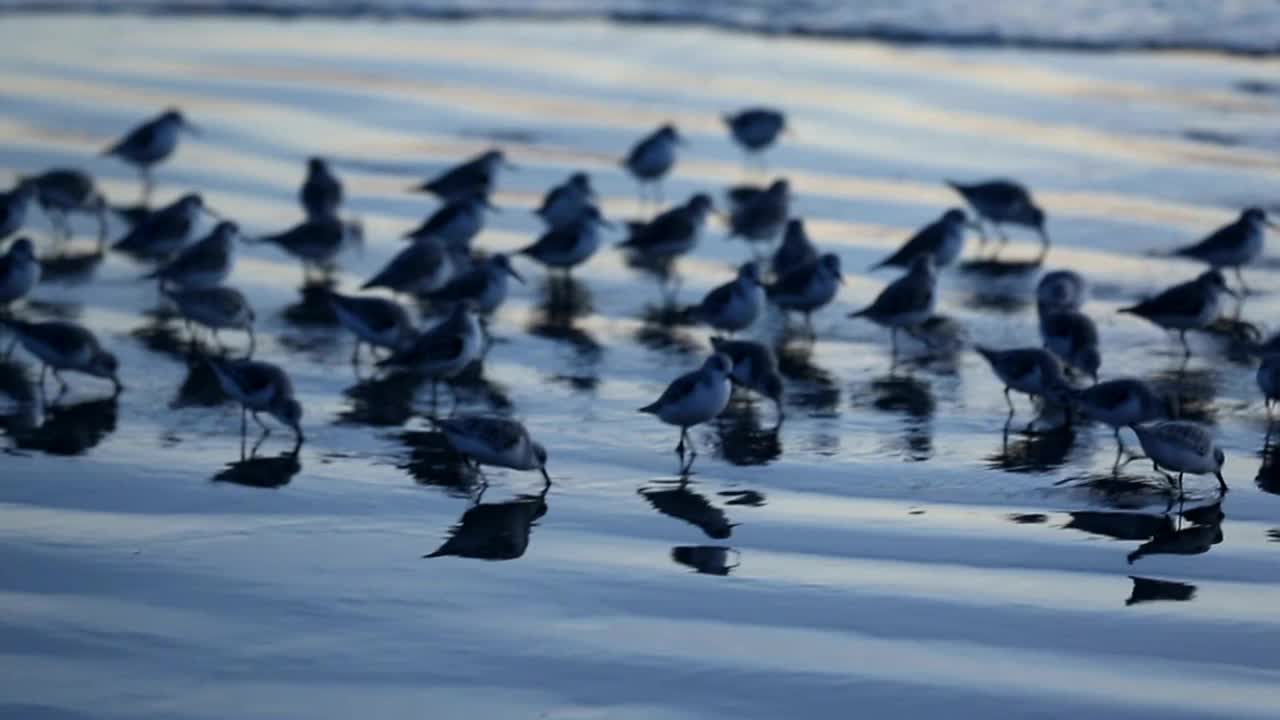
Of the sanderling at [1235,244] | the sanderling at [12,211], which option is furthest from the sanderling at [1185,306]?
the sanderling at [12,211]

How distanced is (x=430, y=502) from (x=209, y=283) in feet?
15.8

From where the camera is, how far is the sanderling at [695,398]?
11.0 m

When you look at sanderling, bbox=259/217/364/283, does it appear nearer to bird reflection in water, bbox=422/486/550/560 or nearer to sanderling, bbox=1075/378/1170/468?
bird reflection in water, bbox=422/486/550/560

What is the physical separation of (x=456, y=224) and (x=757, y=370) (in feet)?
15.6

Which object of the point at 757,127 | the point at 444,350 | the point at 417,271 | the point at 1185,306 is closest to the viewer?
the point at 444,350

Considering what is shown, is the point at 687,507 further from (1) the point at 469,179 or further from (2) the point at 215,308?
(1) the point at 469,179

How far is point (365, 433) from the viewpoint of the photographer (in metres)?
11.5

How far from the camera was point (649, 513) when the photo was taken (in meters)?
9.99

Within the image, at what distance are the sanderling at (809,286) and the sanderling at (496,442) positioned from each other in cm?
383

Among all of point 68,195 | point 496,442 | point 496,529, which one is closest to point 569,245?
point 68,195

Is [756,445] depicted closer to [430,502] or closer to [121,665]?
[430,502]

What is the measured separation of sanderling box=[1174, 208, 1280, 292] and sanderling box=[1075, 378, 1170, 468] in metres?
3.94

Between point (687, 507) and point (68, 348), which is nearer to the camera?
point (687, 507)

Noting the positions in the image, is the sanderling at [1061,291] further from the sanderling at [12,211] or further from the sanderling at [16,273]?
the sanderling at [12,211]
